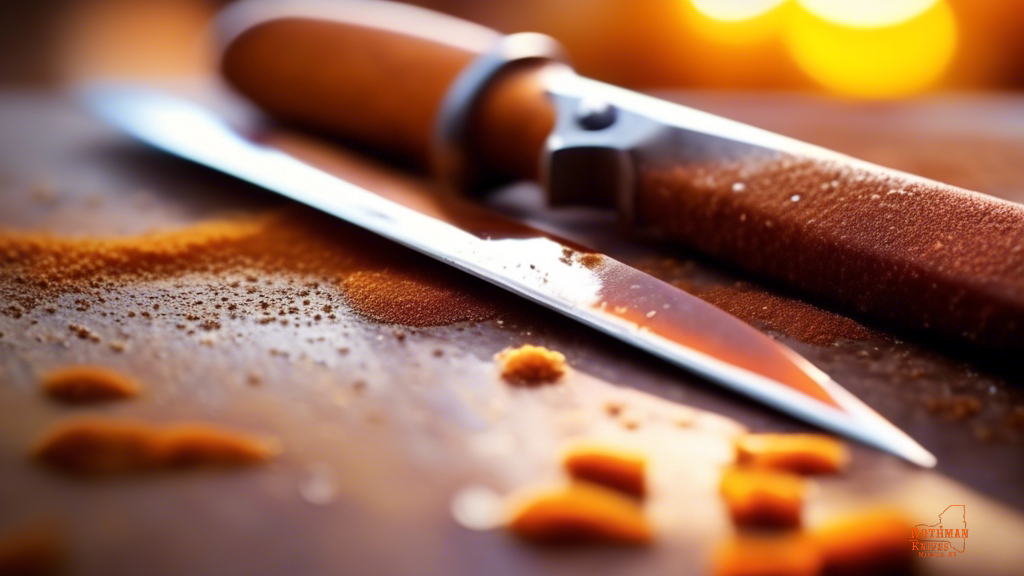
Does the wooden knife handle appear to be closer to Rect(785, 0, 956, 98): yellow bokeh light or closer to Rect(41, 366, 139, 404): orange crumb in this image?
Rect(41, 366, 139, 404): orange crumb

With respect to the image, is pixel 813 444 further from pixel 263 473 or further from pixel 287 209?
pixel 287 209

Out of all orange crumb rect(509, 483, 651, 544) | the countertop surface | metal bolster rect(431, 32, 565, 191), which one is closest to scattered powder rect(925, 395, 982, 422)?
the countertop surface

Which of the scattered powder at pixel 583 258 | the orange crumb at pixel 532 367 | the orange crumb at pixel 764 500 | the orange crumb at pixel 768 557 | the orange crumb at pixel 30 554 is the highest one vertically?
the scattered powder at pixel 583 258

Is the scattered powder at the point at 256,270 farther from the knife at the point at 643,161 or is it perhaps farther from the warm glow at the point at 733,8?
the warm glow at the point at 733,8

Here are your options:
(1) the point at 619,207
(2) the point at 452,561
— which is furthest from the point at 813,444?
(1) the point at 619,207

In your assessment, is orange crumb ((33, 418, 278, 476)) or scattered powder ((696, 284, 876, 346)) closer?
orange crumb ((33, 418, 278, 476))

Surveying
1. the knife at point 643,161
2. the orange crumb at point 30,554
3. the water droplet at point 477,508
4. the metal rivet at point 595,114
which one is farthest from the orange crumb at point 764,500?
the metal rivet at point 595,114

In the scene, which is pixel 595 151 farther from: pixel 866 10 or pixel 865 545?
pixel 866 10
